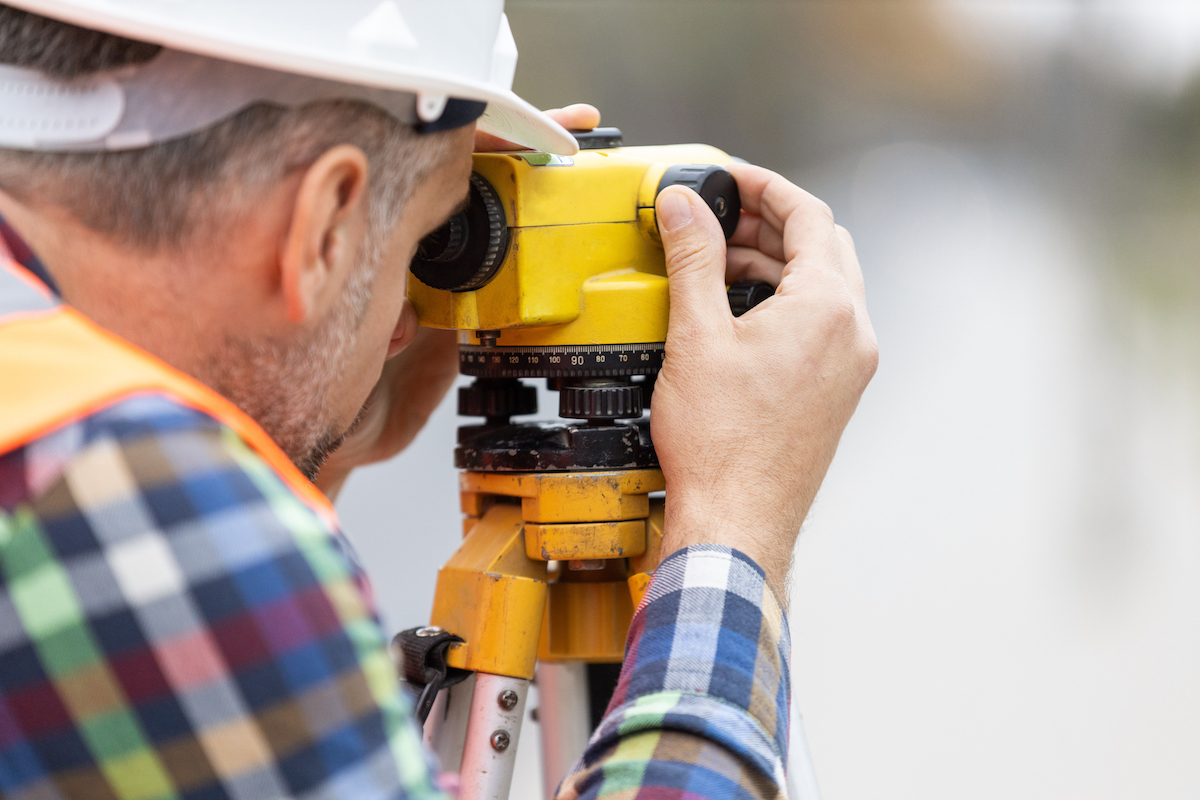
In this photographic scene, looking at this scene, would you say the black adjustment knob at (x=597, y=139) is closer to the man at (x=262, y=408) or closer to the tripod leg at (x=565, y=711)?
the man at (x=262, y=408)

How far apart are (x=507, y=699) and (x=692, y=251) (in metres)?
0.33

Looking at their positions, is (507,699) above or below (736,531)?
below

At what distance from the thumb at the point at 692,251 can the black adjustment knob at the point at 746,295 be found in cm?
3

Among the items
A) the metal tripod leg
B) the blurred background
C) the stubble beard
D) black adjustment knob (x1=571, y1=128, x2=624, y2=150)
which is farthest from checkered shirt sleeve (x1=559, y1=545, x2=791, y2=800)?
the blurred background

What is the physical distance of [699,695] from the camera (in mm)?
509

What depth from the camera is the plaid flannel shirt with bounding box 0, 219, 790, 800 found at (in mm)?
348

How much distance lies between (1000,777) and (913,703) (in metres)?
0.29

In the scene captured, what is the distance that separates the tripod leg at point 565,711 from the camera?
781 millimetres

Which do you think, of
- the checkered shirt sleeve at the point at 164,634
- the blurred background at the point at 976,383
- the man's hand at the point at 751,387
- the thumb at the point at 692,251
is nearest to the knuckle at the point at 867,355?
the man's hand at the point at 751,387

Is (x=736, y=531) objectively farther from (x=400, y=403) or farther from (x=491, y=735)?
(x=400, y=403)

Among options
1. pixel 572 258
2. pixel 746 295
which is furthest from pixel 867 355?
pixel 572 258

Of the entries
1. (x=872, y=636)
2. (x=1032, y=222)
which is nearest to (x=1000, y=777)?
(x=872, y=636)

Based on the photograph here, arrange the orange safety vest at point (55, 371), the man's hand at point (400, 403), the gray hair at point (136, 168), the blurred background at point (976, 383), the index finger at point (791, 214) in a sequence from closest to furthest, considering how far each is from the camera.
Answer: the orange safety vest at point (55, 371) < the gray hair at point (136, 168) < the index finger at point (791, 214) < the man's hand at point (400, 403) < the blurred background at point (976, 383)

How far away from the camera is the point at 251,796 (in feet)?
1.19
